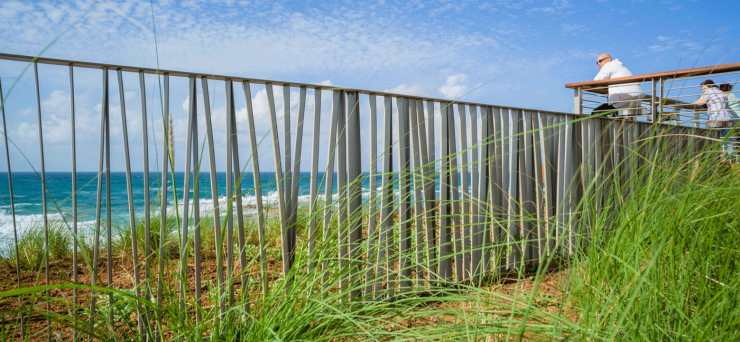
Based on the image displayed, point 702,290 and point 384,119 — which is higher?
point 384,119

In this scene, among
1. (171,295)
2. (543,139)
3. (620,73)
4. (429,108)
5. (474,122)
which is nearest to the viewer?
(171,295)

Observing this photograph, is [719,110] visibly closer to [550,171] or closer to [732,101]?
[732,101]

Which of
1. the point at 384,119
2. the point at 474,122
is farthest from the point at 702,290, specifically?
the point at 474,122

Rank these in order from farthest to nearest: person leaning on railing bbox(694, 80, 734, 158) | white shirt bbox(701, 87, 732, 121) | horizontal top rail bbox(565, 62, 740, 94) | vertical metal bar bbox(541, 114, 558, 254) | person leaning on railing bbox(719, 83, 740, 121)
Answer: horizontal top rail bbox(565, 62, 740, 94)
vertical metal bar bbox(541, 114, 558, 254)
white shirt bbox(701, 87, 732, 121)
person leaning on railing bbox(694, 80, 734, 158)
person leaning on railing bbox(719, 83, 740, 121)

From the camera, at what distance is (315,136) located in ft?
9.11

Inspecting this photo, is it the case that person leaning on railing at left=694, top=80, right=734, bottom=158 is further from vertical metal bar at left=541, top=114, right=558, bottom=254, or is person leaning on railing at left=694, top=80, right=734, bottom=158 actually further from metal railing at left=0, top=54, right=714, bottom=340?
vertical metal bar at left=541, top=114, right=558, bottom=254

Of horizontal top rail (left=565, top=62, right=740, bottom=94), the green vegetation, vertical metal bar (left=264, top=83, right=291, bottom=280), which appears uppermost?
horizontal top rail (left=565, top=62, right=740, bottom=94)

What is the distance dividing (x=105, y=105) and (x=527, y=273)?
3.60 m

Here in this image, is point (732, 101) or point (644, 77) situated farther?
point (644, 77)

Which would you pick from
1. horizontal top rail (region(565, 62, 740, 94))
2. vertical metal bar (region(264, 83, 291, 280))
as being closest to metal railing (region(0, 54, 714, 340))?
vertical metal bar (region(264, 83, 291, 280))

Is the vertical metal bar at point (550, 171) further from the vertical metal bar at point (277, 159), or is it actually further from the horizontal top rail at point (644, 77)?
the vertical metal bar at point (277, 159)

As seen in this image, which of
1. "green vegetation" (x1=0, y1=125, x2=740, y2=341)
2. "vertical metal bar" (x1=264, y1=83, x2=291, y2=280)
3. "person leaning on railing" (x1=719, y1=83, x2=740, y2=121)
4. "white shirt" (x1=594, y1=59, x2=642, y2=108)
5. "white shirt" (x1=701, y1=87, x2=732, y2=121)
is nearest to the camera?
"green vegetation" (x1=0, y1=125, x2=740, y2=341)

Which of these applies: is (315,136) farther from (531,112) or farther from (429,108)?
(531,112)

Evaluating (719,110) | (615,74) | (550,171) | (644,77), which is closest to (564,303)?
(719,110)
